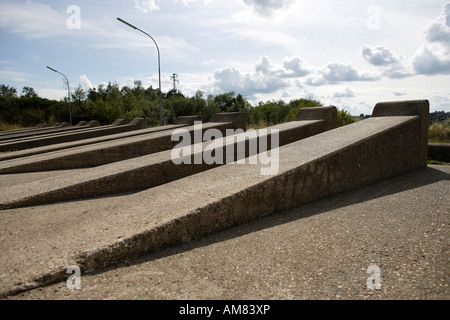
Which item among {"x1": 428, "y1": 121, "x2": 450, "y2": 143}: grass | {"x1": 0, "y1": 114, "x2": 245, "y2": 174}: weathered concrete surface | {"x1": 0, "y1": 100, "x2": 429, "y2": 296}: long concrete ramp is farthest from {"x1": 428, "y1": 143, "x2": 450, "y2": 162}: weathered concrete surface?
{"x1": 0, "y1": 114, "x2": 245, "y2": 174}: weathered concrete surface

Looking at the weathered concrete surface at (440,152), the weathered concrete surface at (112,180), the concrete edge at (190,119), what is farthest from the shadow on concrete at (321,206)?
the concrete edge at (190,119)

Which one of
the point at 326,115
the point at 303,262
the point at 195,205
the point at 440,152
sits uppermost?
the point at 326,115

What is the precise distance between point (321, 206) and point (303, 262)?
5.13 feet

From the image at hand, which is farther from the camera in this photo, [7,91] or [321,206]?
[7,91]

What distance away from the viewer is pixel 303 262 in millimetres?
2602

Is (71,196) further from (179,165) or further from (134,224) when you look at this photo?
(134,224)

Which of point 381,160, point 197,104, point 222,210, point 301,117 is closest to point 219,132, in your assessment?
point 301,117

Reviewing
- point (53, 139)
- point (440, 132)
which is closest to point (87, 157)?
point (53, 139)

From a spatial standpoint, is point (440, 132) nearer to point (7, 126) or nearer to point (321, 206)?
point (321, 206)

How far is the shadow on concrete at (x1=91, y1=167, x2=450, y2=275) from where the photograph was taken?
9.81ft

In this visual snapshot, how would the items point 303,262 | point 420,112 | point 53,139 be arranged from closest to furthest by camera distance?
point 303,262 < point 420,112 < point 53,139

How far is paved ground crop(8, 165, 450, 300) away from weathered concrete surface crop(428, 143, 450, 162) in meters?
4.56

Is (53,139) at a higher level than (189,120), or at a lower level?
lower
